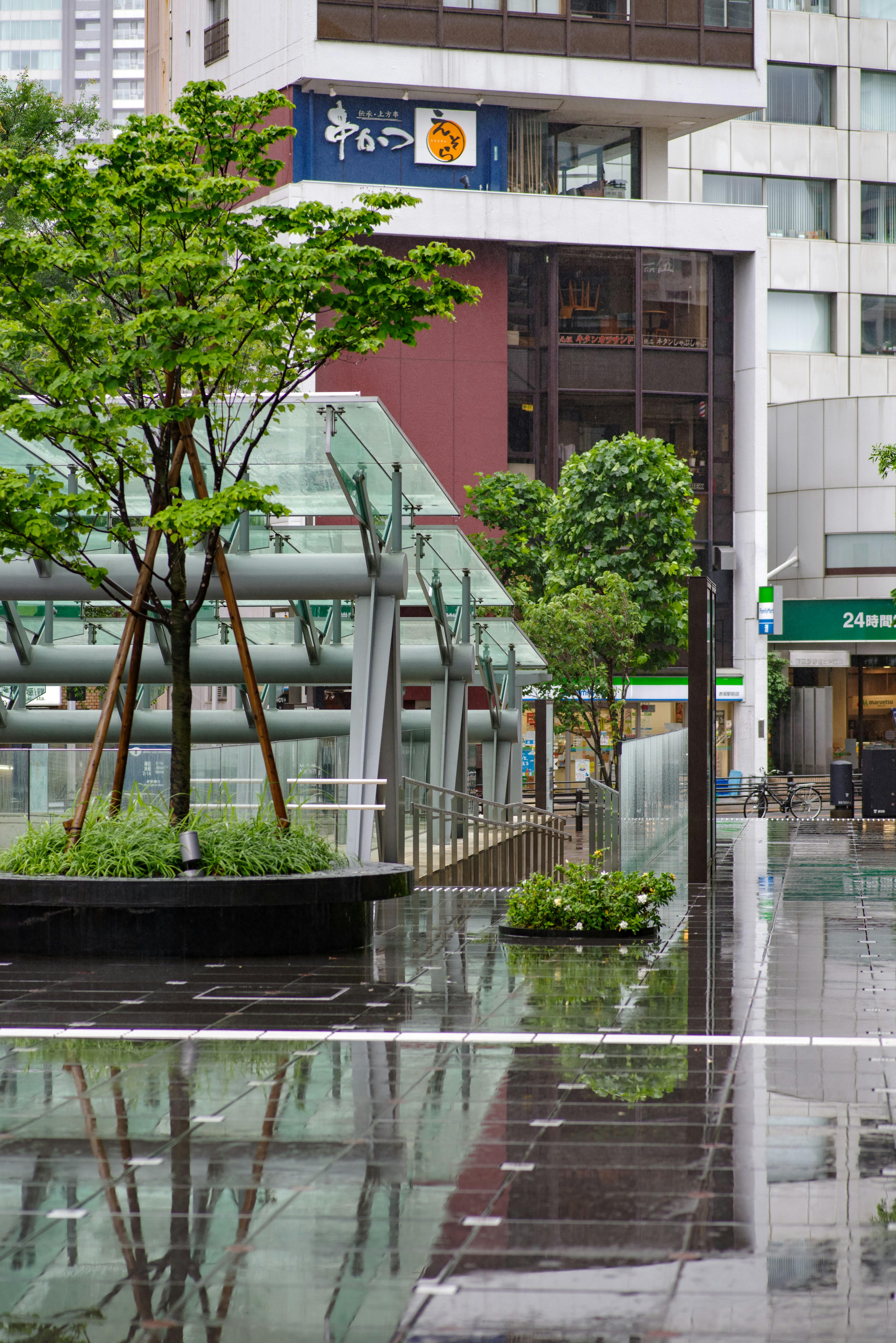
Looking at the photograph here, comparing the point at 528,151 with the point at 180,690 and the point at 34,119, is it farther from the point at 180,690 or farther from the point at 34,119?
the point at 180,690

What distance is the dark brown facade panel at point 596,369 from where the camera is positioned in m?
49.0

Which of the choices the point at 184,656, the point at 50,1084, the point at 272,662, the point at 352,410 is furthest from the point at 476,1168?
the point at 272,662

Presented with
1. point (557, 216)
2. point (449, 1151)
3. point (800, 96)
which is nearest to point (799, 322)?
point (800, 96)

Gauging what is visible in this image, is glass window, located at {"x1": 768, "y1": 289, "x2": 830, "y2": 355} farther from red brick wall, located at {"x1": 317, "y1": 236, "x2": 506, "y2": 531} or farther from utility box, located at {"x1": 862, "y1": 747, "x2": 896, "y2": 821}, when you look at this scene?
utility box, located at {"x1": 862, "y1": 747, "x2": 896, "y2": 821}

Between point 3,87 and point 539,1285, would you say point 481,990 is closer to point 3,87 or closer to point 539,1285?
point 539,1285

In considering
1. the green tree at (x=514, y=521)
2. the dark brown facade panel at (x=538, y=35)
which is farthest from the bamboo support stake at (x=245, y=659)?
the dark brown facade panel at (x=538, y=35)

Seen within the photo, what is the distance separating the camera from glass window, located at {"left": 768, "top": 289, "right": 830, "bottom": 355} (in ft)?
179

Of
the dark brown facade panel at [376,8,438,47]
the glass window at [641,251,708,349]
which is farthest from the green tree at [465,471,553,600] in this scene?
the dark brown facade panel at [376,8,438,47]

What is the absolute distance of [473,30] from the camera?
46.0 m

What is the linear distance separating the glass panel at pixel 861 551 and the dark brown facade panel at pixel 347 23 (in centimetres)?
2077

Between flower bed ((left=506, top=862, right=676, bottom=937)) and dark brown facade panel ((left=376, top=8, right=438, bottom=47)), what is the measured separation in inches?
1498

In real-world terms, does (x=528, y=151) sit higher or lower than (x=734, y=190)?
lower

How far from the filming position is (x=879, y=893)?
16.1 m

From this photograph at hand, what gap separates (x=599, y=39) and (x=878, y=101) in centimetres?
1355
